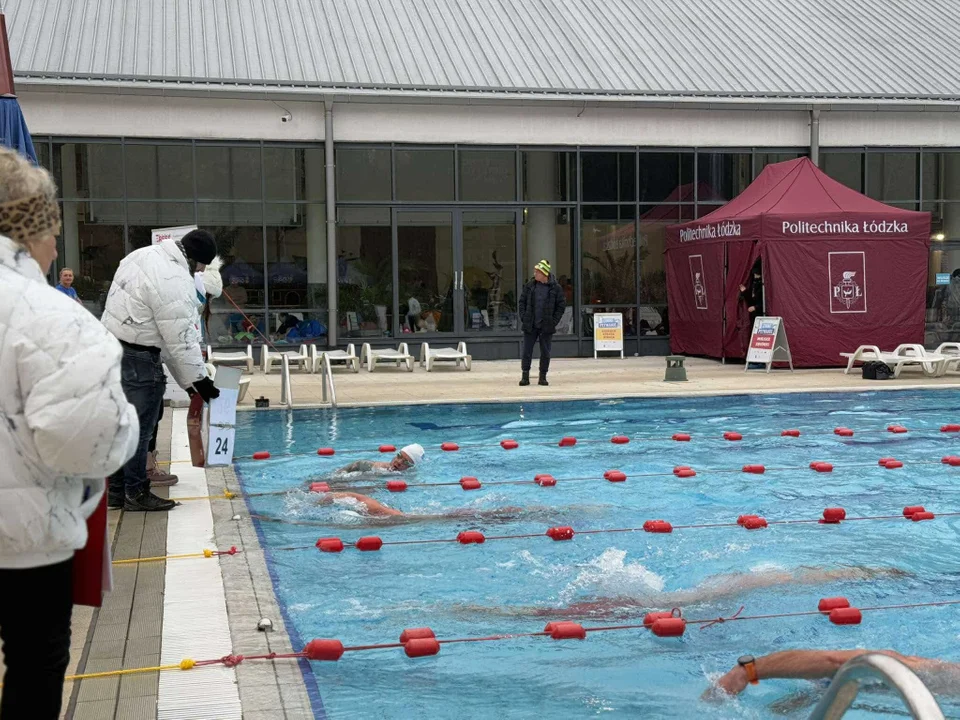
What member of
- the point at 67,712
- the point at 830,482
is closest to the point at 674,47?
the point at 830,482

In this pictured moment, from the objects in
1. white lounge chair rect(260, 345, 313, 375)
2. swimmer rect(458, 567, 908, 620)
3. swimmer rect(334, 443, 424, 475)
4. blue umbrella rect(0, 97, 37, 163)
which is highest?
blue umbrella rect(0, 97, 37, 163)

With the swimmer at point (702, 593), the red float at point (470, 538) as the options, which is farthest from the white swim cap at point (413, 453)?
the swimmer at point (702, 593)

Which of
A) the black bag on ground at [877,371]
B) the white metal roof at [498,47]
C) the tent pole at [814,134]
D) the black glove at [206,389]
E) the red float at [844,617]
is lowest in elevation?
the red float at [844,617]

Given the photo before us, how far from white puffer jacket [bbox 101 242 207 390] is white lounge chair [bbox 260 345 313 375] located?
11.2 meters

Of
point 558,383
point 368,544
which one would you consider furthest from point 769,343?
point 368,544

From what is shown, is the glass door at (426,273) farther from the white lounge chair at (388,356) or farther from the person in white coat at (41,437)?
the person in white coat at (41,437)

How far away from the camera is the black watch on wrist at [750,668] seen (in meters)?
4.34

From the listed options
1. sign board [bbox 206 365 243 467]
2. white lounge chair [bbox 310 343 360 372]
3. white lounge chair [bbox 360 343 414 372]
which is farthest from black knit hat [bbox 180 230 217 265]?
white lounge chair [bbox 360 343 414 372]

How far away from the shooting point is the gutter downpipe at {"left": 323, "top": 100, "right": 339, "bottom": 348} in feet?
64.6

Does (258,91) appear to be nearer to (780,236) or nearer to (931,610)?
(780,236)

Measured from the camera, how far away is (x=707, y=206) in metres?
21.8

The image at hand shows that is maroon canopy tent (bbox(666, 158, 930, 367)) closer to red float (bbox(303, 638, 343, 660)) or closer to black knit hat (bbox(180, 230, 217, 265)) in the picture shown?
black knit hat (bbox(180, 230, 217, 265))

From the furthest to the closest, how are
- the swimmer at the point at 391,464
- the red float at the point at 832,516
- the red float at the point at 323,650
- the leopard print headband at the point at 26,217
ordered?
the swimmer at the point at 391,464 < the red float at the point at 832,516 < the red float at the point at 323,650 < the leopard print headband at the point at 26,217

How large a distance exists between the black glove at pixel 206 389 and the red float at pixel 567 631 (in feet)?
9.96
